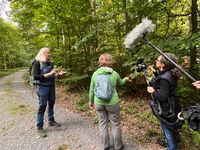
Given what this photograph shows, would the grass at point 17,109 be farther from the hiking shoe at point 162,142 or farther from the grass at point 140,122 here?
the hiking shoe at point 162,142

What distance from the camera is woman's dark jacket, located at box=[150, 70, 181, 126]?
423cm

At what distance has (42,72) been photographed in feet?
20.1

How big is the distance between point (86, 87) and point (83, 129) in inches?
194

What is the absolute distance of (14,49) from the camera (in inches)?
1795

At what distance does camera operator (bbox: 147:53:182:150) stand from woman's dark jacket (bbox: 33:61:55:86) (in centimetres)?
276

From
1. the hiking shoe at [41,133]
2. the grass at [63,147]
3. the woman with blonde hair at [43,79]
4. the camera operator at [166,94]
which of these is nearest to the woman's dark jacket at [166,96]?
the camera operator at [166,94]

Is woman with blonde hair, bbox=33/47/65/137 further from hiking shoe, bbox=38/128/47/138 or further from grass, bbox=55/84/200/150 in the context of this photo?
grass, bbox=55/84/200/150

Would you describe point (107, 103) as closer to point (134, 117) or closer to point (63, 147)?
point (63, 147)

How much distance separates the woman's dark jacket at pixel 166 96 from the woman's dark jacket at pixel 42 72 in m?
2.79

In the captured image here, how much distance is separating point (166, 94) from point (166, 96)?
34mm

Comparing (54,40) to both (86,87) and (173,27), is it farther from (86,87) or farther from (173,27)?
(173,27)

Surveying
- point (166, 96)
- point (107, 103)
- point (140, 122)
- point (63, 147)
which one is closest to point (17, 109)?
point (63, 147)

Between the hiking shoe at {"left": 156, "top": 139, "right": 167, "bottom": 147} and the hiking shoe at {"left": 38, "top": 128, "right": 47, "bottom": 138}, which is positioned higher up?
the hiking shoe at {"left": 156, "top": 139, "right": 167, "bottom": 147}

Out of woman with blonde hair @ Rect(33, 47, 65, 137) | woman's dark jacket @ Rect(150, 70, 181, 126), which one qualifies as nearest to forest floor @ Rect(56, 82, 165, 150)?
woman's dark jacket @ Rect(150, 70, 181, 126)
